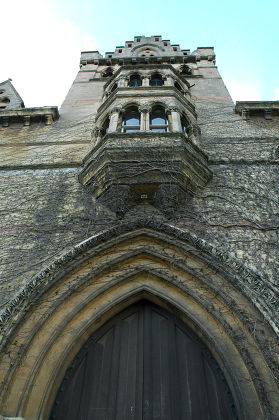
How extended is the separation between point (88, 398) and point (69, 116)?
7.95 m

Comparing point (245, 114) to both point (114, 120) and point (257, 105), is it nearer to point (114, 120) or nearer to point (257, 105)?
point (257, 105)

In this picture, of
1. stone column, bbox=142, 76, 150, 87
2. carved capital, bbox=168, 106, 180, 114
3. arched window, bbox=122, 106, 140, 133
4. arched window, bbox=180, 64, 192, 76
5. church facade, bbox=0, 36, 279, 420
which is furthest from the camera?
arched window, bbox=180, 64, 192, 76

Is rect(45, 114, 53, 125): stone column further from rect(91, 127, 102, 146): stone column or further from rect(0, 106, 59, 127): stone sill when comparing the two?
rect(91, 127, 102, 146): stone column

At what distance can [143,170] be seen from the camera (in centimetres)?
552

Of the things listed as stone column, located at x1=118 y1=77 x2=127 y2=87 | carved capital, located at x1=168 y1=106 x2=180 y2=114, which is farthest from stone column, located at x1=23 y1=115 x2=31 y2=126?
carved capital, located at x1=168 y1=106 x2=180 y2=114

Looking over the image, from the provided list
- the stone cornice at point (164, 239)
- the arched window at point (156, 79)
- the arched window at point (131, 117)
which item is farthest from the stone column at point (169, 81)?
the stone cornice at point (164, 239)

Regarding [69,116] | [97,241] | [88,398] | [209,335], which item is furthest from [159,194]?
[69,116]

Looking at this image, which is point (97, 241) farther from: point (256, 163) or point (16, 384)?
point (256, 163)

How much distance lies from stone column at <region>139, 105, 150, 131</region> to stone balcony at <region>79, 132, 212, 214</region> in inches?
30.1

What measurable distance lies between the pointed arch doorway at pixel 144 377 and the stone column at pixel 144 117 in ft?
13.0

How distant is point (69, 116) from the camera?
971 cm

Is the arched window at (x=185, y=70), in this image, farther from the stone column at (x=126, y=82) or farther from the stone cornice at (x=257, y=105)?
the stone column at (x=126, y=82)

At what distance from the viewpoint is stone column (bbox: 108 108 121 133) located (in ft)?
22.2

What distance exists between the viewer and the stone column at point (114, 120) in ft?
22.2
